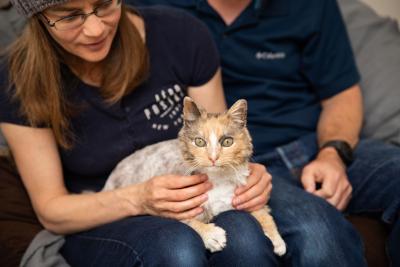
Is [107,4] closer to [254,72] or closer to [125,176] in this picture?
[125,176]

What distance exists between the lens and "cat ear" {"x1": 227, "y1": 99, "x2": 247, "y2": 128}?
1242 millimetres

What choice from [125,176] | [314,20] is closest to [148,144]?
[125,176]

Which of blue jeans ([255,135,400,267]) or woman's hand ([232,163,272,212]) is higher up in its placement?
woman's hand ([232,163,272,212])

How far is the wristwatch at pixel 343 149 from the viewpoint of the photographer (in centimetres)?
169

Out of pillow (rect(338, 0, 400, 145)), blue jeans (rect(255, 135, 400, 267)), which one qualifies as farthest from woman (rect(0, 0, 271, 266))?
pillow (rect(338, 0, 400, 145))

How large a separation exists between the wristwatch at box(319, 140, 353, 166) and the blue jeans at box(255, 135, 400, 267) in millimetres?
31

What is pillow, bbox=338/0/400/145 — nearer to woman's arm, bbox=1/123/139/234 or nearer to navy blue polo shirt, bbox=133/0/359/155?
navy blue polo shirt, bbox=133/0/359/155

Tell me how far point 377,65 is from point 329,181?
65 centimetres

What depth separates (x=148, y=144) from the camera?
5.10ft

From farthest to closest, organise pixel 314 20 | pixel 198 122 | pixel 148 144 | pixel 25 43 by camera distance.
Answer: pixel 314 20
pixel 148 144
pixel 25 43
pixel 198 122

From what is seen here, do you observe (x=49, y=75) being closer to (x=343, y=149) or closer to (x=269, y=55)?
(x=269, y=55)

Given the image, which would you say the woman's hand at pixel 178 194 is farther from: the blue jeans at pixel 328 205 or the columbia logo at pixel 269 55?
the columbia logo at pixel 269 55

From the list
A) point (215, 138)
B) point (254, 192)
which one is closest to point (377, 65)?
point (254, 192)

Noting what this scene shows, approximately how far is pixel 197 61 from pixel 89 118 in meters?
0.38
